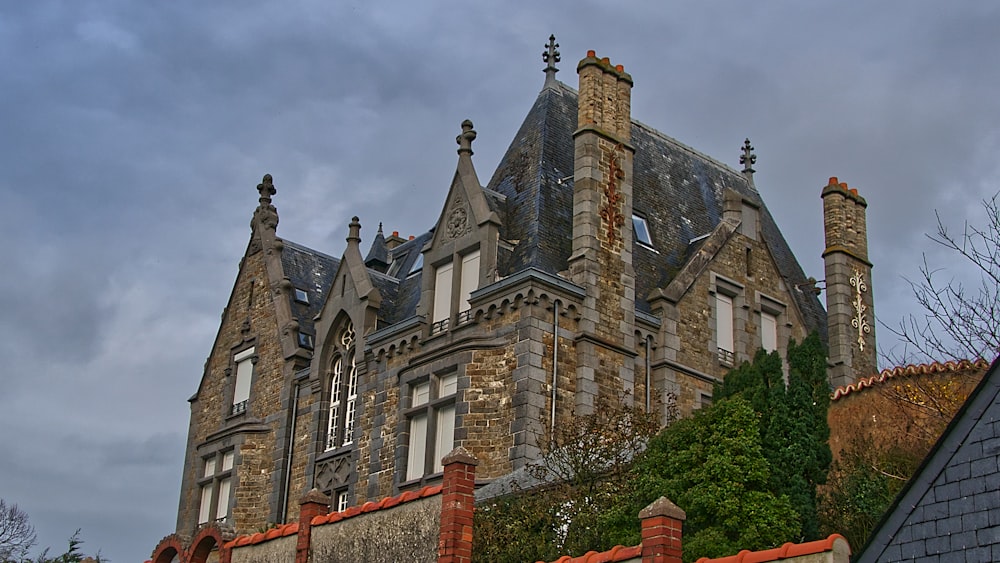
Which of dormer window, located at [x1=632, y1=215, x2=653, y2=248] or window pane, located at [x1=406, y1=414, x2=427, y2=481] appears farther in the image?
dormer window, located at [x1=632, y1=215, x2=653, y2=248]

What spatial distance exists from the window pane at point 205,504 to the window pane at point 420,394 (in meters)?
7.79

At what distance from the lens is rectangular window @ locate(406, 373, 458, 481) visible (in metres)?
25.6

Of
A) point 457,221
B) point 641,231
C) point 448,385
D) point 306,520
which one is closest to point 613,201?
point 641,231

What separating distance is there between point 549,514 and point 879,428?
18.4 ft

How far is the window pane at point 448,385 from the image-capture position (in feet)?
85.1

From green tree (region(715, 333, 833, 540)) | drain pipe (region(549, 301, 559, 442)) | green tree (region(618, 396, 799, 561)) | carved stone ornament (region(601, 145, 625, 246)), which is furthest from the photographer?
carved stone ornament (region(601, 145, 625, 246))

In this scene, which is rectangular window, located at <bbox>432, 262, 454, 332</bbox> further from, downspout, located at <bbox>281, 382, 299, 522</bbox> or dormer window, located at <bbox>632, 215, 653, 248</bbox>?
downspout, located at <bbox>281, 382, 299, 522</bbox>

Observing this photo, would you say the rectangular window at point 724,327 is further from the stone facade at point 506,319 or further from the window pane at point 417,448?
the window pane at point 417,448

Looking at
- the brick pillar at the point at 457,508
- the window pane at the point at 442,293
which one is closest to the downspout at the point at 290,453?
the window pane at the point at 442,293

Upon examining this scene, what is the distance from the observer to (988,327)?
20.3 meters

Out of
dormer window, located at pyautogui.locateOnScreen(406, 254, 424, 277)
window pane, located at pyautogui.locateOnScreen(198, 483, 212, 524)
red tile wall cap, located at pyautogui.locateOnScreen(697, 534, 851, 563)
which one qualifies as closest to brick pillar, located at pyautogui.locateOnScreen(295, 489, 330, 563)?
red tile wall cap, located at pyautogui.locateOnScreen(697, 534, 851, 563)

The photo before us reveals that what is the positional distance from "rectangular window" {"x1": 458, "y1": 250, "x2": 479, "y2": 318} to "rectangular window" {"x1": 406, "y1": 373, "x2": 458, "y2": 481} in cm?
153

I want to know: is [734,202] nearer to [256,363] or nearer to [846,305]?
[846,305]

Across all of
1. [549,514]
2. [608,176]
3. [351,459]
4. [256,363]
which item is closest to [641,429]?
[549,514]
